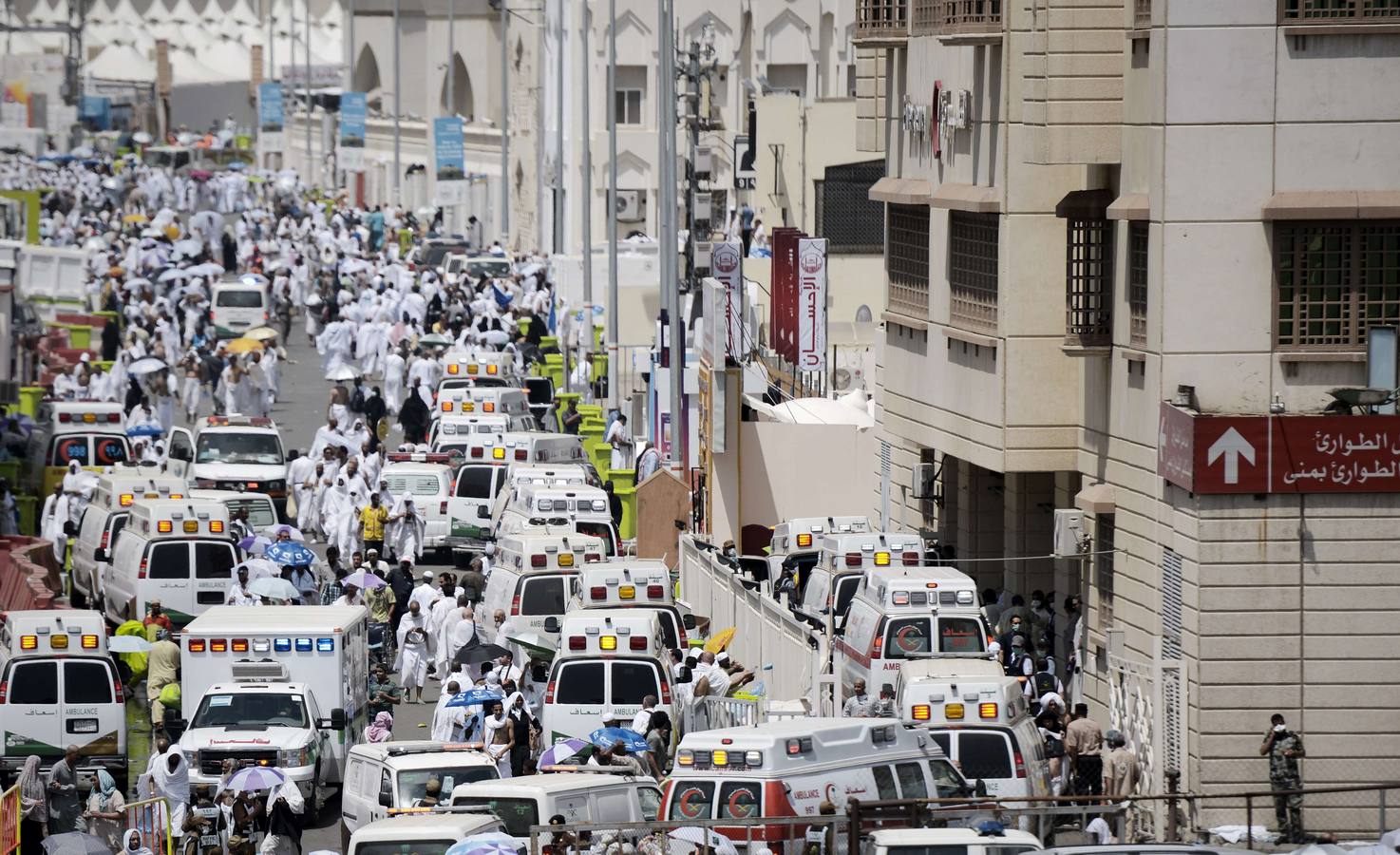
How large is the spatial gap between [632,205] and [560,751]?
158ft

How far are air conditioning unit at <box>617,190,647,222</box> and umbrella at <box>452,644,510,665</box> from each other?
42.7m

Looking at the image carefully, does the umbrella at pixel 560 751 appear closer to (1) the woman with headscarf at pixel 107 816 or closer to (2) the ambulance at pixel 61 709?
(1) the woman with headscarf at pixel 107 816

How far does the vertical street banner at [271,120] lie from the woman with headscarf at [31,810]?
9001cm

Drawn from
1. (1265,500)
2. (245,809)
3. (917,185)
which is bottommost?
(245,809)

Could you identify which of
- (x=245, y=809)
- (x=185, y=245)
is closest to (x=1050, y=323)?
(x=245, y=809)

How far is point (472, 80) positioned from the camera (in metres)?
99.5

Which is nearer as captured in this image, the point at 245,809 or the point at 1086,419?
the point at 245,809

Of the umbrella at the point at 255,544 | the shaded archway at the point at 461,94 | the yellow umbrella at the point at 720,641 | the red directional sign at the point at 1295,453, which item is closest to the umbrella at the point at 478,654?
the yellow umbrella at the point at 720,641

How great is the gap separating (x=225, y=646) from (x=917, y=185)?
1065cm

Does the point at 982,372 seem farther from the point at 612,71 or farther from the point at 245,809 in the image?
the point at 612,71

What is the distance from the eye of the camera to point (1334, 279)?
22641mm

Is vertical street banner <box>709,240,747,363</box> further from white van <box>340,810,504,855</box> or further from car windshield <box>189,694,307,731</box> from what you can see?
white van <box>340,810,504,855</box>

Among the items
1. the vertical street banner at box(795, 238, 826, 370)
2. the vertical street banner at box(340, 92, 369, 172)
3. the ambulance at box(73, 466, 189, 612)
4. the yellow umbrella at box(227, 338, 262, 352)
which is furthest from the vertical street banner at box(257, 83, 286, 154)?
the ambulance at box(73, 466, 189, 612)

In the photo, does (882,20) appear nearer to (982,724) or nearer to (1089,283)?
(1089,283)
